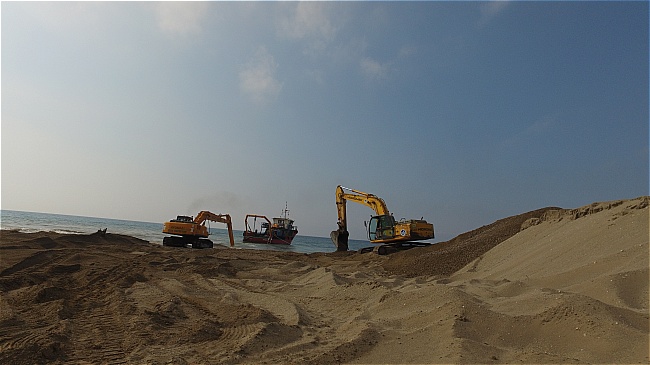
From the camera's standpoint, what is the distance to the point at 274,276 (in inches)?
478

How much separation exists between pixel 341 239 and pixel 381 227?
4296mm

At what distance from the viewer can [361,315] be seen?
20.3ft

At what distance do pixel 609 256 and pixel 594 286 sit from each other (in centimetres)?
172

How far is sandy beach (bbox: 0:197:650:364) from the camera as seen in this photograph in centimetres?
415

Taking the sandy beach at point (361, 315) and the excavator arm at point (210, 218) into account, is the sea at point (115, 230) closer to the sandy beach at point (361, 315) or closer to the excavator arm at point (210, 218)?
the excavator arm at point (210, 218)

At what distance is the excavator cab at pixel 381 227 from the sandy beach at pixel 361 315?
39.0ft

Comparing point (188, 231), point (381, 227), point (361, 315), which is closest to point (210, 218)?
point (188, 231)

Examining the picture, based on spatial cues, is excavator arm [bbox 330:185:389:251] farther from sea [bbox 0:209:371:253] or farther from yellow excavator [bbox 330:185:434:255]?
sea [bbox 0:209:371:253]

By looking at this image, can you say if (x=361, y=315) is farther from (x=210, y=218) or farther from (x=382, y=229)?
(x=210, y=218)

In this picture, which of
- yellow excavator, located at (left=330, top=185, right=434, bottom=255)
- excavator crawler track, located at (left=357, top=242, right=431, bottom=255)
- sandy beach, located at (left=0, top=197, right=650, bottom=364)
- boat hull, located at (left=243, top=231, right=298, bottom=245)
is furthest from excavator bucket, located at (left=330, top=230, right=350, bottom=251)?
boat hull, located at (left=243, top=231, right=298, bottom=245)

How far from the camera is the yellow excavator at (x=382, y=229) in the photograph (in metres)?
21.0

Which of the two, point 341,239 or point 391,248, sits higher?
point 341,239

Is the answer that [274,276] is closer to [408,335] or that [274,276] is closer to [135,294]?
[135,294]

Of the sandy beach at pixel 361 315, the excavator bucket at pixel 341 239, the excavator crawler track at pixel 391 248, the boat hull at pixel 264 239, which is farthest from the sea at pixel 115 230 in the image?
the sandy beach at pixel 361 315
